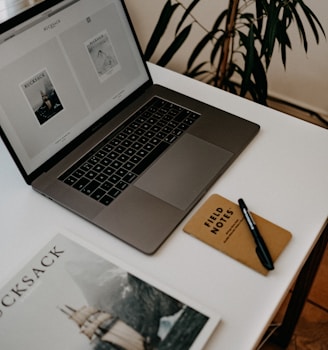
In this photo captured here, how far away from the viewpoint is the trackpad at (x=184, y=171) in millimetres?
864

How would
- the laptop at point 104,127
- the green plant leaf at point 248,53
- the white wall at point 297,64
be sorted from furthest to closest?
1. the white wall at point 297,64
2. the green plant leaf at point 248,53
3. the laptop at point 104,127

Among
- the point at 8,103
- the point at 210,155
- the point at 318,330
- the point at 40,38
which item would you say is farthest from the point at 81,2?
the point at 318,330

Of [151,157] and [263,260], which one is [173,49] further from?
[263,260]

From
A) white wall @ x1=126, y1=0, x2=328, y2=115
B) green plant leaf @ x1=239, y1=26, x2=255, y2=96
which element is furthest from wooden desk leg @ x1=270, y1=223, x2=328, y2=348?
white wall @ x1=126, y1=0, x2=328, y2=115

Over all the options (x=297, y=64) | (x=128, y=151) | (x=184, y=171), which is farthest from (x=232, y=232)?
(x=297, y=64)

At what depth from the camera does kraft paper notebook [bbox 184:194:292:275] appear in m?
0.78

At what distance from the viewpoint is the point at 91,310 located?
28.2 inches

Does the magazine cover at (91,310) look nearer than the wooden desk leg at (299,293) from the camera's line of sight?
Yes

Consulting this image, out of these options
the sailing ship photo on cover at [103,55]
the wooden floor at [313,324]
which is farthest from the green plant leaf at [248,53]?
the wooden floor at [313,324]

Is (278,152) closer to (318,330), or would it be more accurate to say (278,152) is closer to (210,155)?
(210,155)

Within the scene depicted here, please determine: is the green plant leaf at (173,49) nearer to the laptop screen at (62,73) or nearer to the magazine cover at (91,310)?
the laptop screen at (62,73)

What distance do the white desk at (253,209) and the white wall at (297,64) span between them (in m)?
0.90

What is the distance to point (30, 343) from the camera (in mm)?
684

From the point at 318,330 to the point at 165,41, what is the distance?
1.27 m
